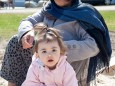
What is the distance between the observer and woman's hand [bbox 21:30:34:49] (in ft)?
10.7

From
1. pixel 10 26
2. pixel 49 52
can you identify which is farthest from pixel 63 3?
pixel 10 26

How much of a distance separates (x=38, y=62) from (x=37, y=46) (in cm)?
16

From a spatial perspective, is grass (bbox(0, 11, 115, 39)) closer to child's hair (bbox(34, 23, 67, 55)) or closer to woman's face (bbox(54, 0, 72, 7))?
woman's face (bbox(54, 0, 72, 7))

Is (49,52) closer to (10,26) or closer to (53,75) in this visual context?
(53,75)

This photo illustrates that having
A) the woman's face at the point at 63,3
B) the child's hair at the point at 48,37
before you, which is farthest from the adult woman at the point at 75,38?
the child's hair at the point at 48,37

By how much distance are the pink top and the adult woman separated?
0.20m

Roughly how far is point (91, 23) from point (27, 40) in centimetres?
54

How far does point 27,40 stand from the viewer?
3.32 m

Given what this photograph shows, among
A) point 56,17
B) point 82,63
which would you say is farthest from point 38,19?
point 82,63

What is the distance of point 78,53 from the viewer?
3.30m

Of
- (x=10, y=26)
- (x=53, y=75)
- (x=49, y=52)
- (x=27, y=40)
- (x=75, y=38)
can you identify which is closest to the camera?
(x=49, y=52)

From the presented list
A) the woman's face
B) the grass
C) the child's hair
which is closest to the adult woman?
the woman's face

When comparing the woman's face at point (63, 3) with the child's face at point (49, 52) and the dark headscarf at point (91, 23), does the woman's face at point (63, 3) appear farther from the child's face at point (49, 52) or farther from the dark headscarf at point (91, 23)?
the child's face at point (49, 52)

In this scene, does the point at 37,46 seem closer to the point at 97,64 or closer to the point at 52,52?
the point at 52,52
